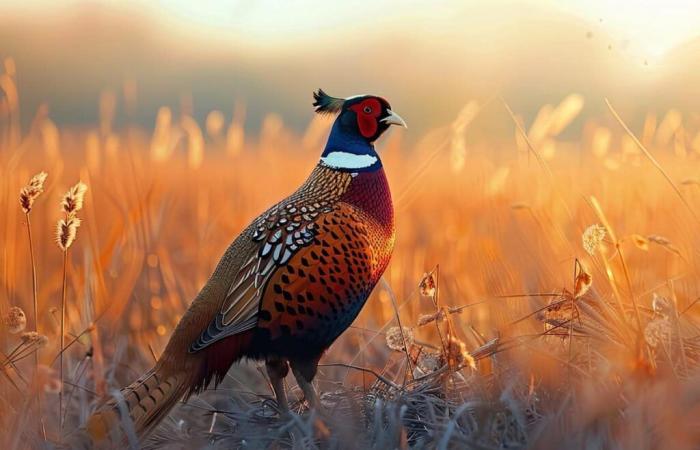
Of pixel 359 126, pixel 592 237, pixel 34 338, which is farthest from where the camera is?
pixel 359 126

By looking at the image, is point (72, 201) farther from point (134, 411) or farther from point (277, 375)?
point (277, 375)

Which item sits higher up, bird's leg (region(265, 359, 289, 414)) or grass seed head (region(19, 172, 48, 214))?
grass seed head (region(19, 172, 48, 214))

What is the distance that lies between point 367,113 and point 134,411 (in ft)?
5.87

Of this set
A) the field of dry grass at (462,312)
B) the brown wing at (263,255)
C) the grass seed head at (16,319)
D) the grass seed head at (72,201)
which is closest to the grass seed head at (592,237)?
the field of dry grass at (462,312)

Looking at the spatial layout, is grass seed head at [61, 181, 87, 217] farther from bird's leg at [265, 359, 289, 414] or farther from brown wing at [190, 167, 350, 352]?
bird's leg at [265, 359, 289, 414]

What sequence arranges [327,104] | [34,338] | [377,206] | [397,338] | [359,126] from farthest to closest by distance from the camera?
1. [327,104]
2. [359,126]
3. [377,206]
4. [397,338]
5. [34,338]

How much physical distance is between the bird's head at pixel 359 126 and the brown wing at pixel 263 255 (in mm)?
308

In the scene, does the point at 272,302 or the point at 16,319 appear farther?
the point at 272,302

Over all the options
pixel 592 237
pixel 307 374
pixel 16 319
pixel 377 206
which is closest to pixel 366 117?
pixel 377 206

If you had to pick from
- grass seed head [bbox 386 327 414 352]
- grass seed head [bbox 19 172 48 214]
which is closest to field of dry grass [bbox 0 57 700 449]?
grass seed head [bbox 386 327 414 352]

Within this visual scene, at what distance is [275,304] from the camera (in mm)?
3951

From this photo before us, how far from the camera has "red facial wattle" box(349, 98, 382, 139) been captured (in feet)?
14.8

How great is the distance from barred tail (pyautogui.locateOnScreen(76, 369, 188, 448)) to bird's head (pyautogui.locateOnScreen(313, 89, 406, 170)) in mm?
1292

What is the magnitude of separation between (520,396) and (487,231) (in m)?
1.01
